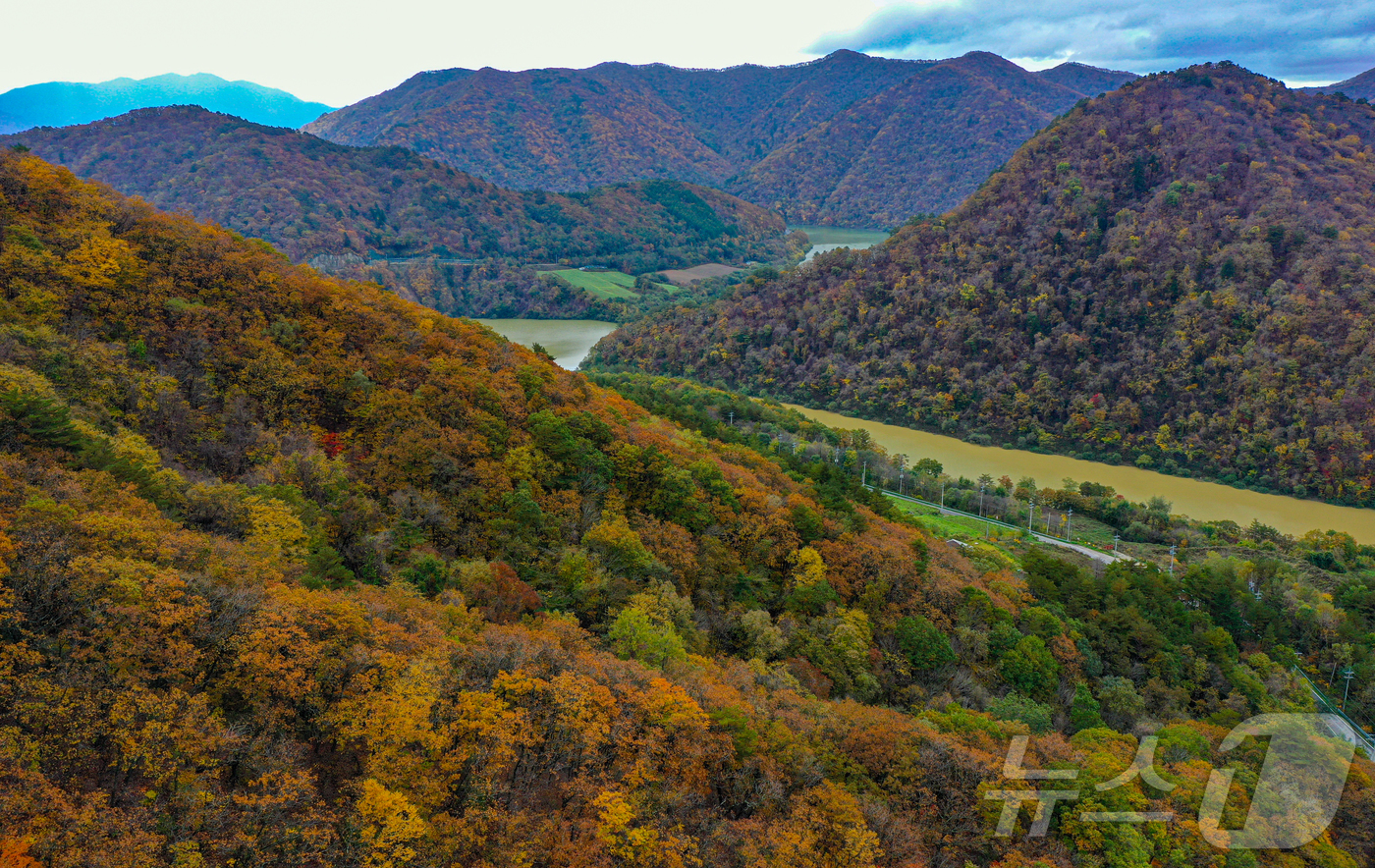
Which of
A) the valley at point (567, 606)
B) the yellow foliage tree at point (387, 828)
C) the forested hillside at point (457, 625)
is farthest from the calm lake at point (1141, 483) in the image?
the yellow foliage tree at point (387, 828)

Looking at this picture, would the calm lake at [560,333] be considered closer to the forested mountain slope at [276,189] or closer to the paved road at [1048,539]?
the forested mountain slope at [276,189]

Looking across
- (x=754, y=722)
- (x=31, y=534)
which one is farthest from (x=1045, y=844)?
(x=31, y=534)

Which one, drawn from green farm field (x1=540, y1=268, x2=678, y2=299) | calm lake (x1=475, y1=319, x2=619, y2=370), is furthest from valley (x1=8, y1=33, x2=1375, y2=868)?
green farm field (x1=540, y1=268, x2=678, y2=299)

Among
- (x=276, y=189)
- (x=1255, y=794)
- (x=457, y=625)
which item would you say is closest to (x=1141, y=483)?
(x=1255, y=794)

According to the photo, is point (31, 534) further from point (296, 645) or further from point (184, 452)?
point (184, 452)

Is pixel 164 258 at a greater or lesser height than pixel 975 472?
greater

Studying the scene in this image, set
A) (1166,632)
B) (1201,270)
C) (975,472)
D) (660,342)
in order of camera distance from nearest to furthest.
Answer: (1166,632) < (975,472) < (1201,270) < (660,342)
